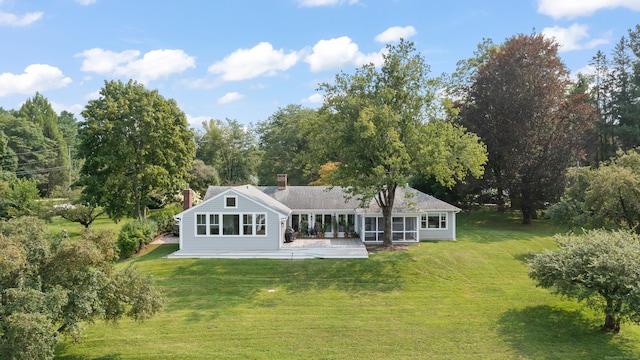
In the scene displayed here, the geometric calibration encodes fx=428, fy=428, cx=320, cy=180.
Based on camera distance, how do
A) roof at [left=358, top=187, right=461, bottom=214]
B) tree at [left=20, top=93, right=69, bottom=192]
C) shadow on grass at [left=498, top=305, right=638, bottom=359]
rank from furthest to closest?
1. tree at [left=20, top=93, right=69, bottom=192]
2. roof at [left=358, top=187, right=461, bottom=214]
3. shadow on grass at [left=498, top=305, right=638, bottom=359]

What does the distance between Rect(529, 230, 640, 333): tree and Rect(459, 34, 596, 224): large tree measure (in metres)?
16.3

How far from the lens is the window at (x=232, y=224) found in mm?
25297

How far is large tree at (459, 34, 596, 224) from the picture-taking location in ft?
108

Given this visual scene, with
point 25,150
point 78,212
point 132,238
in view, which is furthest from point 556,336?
point 25,150

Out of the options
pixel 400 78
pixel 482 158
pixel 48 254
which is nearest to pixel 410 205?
pixel 482 158

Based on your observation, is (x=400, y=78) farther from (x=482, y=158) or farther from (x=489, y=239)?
(x=489, y=239)

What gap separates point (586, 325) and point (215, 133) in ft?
167

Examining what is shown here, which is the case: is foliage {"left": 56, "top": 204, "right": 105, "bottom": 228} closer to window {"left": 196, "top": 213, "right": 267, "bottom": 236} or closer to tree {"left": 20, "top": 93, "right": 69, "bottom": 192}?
window {"left": 196, "top": 213, "right": 267, "bottom": 236}

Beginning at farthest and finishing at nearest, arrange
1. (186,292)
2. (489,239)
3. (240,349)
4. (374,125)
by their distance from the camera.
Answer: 1. (489,239)
2. (374,125)
3. (186,292)
4. (240,349)

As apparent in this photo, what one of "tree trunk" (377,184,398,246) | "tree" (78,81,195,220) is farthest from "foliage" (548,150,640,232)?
"tree" (78,81,195,220)

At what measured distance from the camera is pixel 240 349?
14008mm

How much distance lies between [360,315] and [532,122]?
24665 mm

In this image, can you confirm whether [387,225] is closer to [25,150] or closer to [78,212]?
[78,212]

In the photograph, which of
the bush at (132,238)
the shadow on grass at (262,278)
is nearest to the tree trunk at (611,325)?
the shadow on grass at (262,278)
